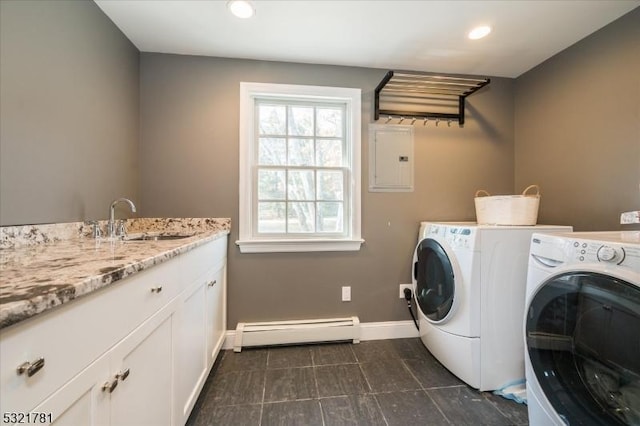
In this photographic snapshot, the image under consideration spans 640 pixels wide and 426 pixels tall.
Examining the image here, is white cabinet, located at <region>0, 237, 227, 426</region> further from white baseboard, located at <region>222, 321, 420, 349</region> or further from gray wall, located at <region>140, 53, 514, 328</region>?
white baseboard, located at <region>222, 321, 420, 349</region>

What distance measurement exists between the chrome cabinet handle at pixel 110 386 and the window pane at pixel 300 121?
185cm

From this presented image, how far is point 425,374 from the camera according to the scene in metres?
1.66

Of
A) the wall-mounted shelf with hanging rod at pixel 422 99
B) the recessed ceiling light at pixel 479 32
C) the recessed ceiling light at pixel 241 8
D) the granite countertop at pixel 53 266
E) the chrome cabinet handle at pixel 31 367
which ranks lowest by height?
the chrome cabinet handle at pixel 31 367

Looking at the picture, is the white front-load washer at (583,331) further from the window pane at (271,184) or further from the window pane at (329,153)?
the window pane at (271,184)

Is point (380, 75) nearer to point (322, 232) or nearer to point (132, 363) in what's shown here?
point (322, 232)

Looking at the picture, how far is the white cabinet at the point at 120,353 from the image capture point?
0.47 m

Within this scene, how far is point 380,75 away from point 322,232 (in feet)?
4.61

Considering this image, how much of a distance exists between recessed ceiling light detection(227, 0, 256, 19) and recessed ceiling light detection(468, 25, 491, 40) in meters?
1.43

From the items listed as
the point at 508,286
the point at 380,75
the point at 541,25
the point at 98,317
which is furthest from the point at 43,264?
the point at 541,25

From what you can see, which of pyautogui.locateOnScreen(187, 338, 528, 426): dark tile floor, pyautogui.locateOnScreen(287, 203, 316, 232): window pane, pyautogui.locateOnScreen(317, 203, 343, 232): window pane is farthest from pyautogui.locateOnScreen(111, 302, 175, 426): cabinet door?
pyautogui.locateOnScreen(317, 203, 343, 232): window pane

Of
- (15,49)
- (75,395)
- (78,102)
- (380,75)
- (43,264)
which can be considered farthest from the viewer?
(380,75)

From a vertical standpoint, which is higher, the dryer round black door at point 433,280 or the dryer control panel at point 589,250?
the dryer control panel at point 589,250

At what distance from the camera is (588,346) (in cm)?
94

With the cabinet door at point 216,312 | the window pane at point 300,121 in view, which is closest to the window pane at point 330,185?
the window pane at point 300,121
